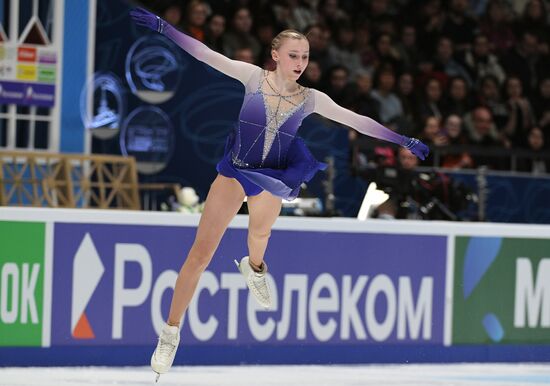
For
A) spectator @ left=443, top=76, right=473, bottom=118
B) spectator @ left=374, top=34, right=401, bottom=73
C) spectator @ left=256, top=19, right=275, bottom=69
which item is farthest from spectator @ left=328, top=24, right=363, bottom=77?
spectator @ left=443, top=76, right=473, bottom=118

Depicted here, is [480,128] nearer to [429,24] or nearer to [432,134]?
[432,134]

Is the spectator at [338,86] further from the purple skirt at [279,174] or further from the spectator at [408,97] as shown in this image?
the purple skirt at [279,174]

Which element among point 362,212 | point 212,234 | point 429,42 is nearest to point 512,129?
point 429,42

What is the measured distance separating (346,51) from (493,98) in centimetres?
173

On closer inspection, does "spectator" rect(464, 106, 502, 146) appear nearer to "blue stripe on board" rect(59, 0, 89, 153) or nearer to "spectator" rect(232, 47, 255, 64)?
"spectator" rect(232, 47, 255, 64)

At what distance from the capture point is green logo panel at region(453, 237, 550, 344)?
8.46m

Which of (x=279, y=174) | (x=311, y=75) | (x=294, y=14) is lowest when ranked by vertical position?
(x=279, y=174)

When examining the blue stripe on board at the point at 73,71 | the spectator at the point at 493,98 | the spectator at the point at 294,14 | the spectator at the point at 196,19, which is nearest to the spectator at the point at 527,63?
the spectator at the point at 493,98

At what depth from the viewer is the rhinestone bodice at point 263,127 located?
19.4ft

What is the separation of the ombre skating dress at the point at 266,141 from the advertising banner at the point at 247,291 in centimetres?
181

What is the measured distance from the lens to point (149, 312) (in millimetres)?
7582

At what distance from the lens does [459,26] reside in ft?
43.1

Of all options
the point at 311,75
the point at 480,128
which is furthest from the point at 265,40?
the point at 480,128

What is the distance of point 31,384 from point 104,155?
422 cm
